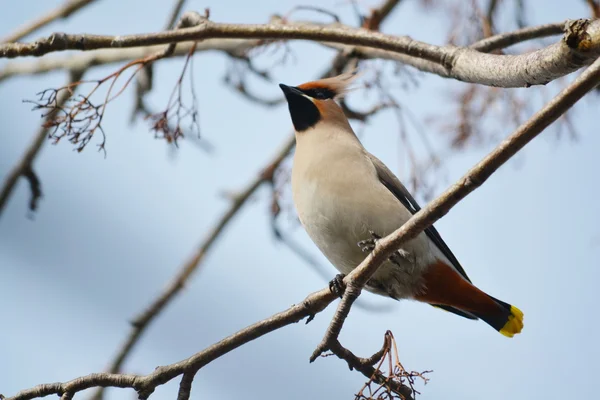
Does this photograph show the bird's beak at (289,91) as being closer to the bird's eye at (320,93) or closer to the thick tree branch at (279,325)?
the bird's eye at (320,93)

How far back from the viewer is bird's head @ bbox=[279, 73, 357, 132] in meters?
4.48

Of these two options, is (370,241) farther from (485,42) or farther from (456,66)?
(485,42)

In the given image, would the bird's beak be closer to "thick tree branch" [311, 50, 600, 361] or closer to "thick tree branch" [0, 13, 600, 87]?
"thick tree branch" [0, 13, 600, 87]

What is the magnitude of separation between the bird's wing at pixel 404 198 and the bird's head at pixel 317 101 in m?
0.43

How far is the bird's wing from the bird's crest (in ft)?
1.96

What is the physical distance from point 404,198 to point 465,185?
5.99 feet

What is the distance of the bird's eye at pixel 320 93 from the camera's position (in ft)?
15.3

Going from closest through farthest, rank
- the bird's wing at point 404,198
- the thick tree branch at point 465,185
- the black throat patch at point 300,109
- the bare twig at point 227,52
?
the thick tree branch at point 465,185 → the bare twig at point 227,52 → the bird's wing at point 404,198 → the black throat patch at point 300,109

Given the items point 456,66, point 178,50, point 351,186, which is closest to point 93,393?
point 178,50

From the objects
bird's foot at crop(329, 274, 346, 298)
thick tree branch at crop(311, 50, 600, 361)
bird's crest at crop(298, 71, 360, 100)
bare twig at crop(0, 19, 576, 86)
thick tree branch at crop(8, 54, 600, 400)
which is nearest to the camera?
thick tree branch at crop(311, 50, 600, 361)

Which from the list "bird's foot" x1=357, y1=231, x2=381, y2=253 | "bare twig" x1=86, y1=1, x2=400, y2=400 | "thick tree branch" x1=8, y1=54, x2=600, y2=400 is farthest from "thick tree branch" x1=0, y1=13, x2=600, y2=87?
"bare twig" x1=86, y1=1, x2=400, y2=400

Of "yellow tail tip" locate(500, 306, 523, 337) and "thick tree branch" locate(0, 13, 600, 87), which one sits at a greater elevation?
"thick tree branch" locate(0, 13, 600, 87)

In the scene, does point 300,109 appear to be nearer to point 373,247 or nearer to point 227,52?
point 227,52

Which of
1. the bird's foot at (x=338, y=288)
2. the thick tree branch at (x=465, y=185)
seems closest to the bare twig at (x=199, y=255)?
the bird's foot at (x=338, y=288)
